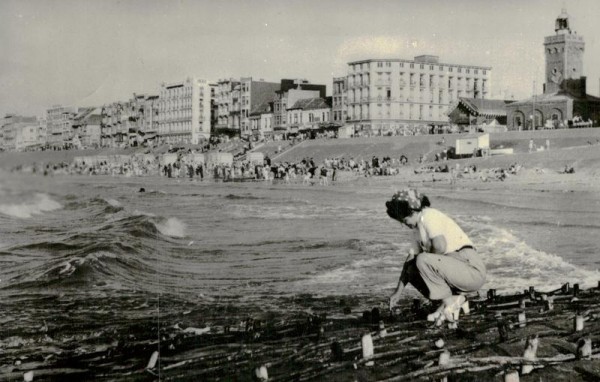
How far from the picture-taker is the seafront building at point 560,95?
41.6m

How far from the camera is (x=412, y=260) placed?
190 inches

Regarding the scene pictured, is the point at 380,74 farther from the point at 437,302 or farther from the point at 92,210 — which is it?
the point at 437,302

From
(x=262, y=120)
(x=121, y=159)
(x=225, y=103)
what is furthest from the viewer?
(x=225, y=103)

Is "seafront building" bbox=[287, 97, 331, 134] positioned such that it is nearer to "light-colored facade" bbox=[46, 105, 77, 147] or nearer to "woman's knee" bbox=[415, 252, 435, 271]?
"light-colored facade" bbox=[46, 105, 77, 147]

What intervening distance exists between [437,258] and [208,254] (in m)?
7.43

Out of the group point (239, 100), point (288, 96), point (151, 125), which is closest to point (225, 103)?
point (239, 100)

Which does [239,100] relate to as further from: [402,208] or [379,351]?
[379,351]

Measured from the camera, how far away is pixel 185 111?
58.6 m

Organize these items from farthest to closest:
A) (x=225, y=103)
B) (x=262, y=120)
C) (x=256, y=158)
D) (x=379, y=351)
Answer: (x=225, y=103) → (x=262, y=120) → (x=256, y=158) → (x=379, y=351)

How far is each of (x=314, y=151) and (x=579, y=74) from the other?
17854mm

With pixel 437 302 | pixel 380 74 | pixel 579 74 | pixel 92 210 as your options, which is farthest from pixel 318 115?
pixel 437 302

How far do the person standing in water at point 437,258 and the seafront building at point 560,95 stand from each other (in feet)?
122

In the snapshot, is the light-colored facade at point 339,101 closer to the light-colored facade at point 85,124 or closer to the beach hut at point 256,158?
the beach hut at point 256,158

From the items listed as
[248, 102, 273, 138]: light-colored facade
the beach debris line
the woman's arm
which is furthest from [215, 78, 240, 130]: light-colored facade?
the woman's arm
